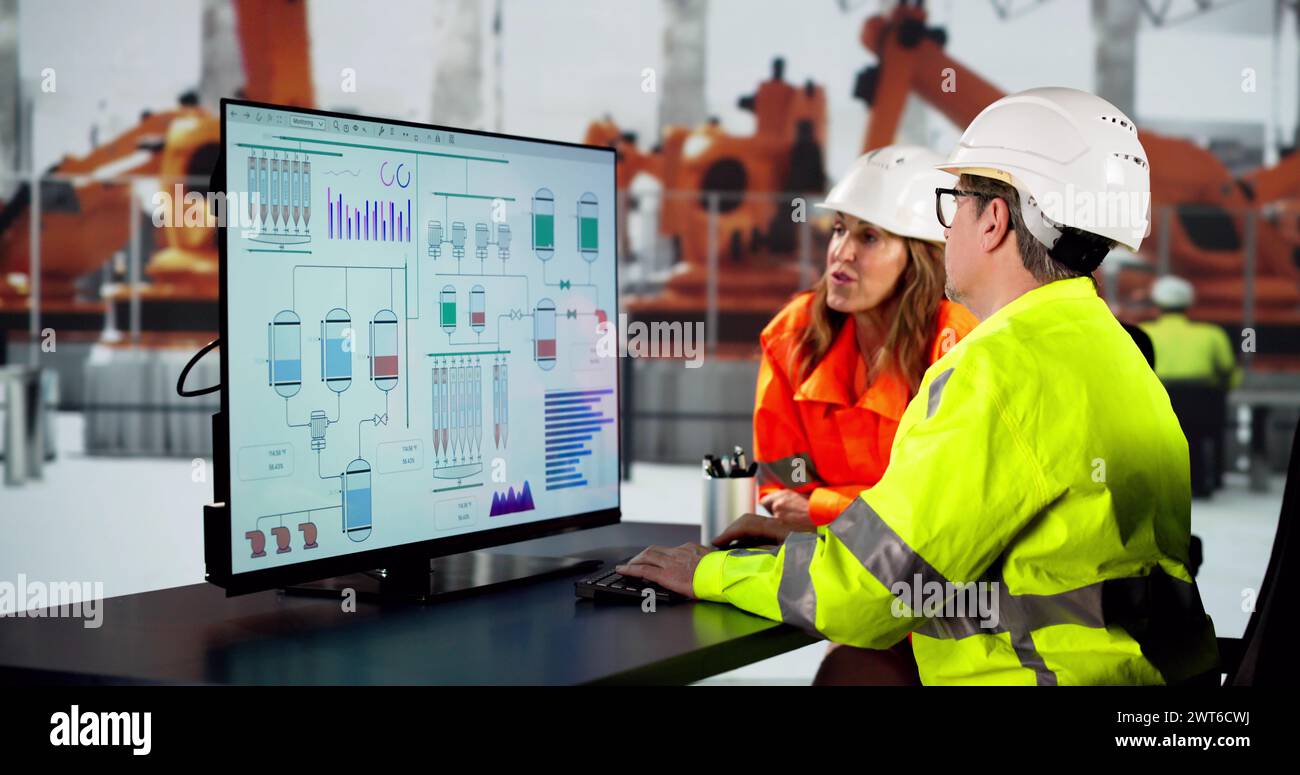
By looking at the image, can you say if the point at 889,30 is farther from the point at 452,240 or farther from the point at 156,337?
the point at 452,240

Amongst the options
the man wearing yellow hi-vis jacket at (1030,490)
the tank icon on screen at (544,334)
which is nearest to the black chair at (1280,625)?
the man wearing yellow hi-vis jacket at (1030,490)

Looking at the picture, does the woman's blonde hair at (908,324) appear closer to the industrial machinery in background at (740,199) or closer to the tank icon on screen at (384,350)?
the tank icon on screen at (384,350)

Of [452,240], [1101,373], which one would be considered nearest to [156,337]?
[452,240]

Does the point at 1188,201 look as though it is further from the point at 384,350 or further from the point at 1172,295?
the point at 384,350

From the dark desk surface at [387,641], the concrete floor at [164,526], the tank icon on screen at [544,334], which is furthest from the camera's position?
the concrete floor at [164,526]

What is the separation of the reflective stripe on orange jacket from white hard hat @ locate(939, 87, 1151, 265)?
109cm

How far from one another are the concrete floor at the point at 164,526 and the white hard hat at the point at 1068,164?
98.6 inches

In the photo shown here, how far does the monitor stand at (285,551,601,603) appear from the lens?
72.9 inches

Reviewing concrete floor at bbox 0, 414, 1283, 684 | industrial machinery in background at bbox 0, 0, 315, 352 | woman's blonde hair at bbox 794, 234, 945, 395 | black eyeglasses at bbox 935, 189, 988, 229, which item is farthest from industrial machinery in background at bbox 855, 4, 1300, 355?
black eyeglasses at bbox 935, 189, 988, 229

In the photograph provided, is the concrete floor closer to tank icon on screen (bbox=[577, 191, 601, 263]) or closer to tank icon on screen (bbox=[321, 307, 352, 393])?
tank icon on screen (bbox=[577, 191, 601, 263])

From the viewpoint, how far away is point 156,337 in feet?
32.9

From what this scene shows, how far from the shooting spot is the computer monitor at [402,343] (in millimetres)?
1644

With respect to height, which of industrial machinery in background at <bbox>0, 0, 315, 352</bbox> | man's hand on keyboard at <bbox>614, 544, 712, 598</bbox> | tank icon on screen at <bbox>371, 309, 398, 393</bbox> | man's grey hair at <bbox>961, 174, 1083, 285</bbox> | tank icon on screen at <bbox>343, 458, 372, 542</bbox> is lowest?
man's hand on keyboard at <bbox>614, 544, 712, 598</bbox>

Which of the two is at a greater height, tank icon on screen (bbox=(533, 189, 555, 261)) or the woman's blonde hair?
tank icon on screen (bbox=(533, 189, 555, 261))
